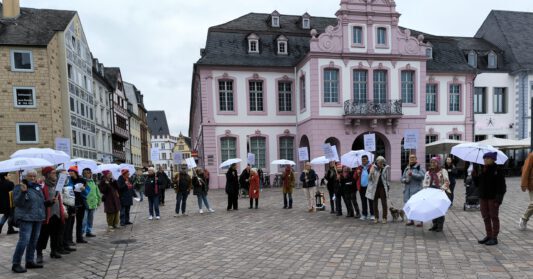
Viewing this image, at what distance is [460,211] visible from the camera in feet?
36.5

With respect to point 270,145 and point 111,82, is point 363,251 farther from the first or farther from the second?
point 111,82

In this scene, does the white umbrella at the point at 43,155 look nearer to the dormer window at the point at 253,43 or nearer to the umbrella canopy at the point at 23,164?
the umbrella canopy at the point at 23,164

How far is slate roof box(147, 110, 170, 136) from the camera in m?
117

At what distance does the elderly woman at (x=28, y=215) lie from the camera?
590 centimetres

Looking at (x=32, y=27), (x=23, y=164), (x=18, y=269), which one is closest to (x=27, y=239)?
(x=18, y=269)

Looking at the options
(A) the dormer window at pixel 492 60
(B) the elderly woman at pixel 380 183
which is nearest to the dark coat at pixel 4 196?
(B) the elderly woman at pixel 380 183

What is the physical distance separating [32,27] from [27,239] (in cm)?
3005

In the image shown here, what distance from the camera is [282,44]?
89.0ft

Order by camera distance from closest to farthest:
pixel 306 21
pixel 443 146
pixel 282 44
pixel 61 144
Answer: pixel 61 144, pixel 443 146, pixel 282 44, pixel 306 21

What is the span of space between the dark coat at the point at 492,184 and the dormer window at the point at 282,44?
21394 millimetres

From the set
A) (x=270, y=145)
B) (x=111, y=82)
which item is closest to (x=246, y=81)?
(x=270, y=145)

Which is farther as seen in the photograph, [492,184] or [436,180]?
[436,180]

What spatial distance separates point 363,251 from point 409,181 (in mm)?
3061

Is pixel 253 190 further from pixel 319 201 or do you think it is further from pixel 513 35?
pixel 513 35
